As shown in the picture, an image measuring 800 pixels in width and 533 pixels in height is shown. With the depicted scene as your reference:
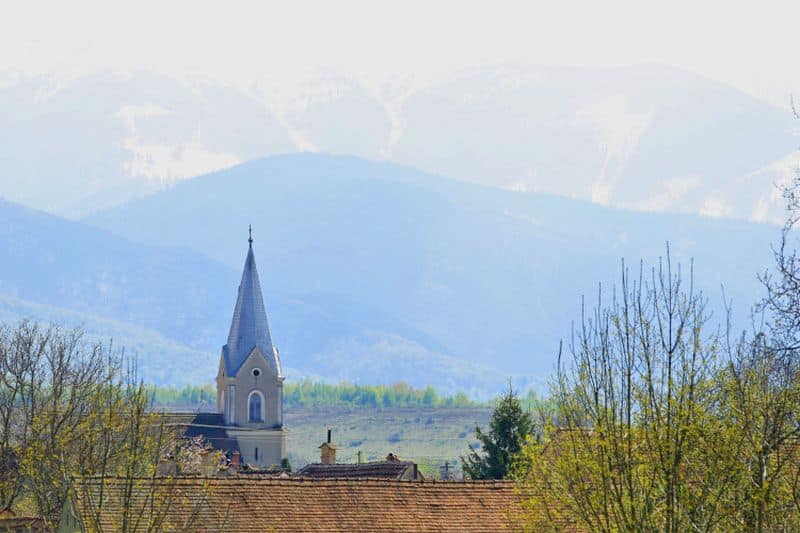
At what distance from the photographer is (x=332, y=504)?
1673 inches

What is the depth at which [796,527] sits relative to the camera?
2683 centimetres

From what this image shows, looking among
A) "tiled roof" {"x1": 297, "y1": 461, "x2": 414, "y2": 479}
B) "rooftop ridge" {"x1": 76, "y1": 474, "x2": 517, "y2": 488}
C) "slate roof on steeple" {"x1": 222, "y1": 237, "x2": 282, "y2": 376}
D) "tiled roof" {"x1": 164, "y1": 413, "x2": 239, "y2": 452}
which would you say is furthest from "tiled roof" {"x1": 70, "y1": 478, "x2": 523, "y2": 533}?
"slate roof on steeple" {"x1": 222, "y1": 237, "x2": 282, "y2": 376}

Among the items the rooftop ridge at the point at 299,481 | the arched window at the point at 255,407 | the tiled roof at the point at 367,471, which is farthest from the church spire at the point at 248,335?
the rooftop ridge at the point at 299,481

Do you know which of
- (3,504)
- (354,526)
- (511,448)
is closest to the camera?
(354,526)

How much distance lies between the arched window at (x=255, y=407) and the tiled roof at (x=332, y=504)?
98338 mm

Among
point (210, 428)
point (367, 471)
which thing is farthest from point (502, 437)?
point (210, 428)

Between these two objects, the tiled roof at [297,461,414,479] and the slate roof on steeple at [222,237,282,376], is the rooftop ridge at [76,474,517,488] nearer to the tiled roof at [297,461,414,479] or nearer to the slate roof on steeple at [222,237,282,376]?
the tiled roof at [297,461,414,479]

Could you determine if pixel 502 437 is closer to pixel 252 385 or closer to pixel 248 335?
pixel 248 335

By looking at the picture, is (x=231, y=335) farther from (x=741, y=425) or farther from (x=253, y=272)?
(x=741, y=425)

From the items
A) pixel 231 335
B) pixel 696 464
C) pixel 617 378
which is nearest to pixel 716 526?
pixel 696 464

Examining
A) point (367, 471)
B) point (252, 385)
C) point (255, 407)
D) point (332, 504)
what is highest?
point (252, 385)

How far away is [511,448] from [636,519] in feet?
123

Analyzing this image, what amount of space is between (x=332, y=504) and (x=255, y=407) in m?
101

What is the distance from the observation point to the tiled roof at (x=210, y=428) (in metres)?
136
